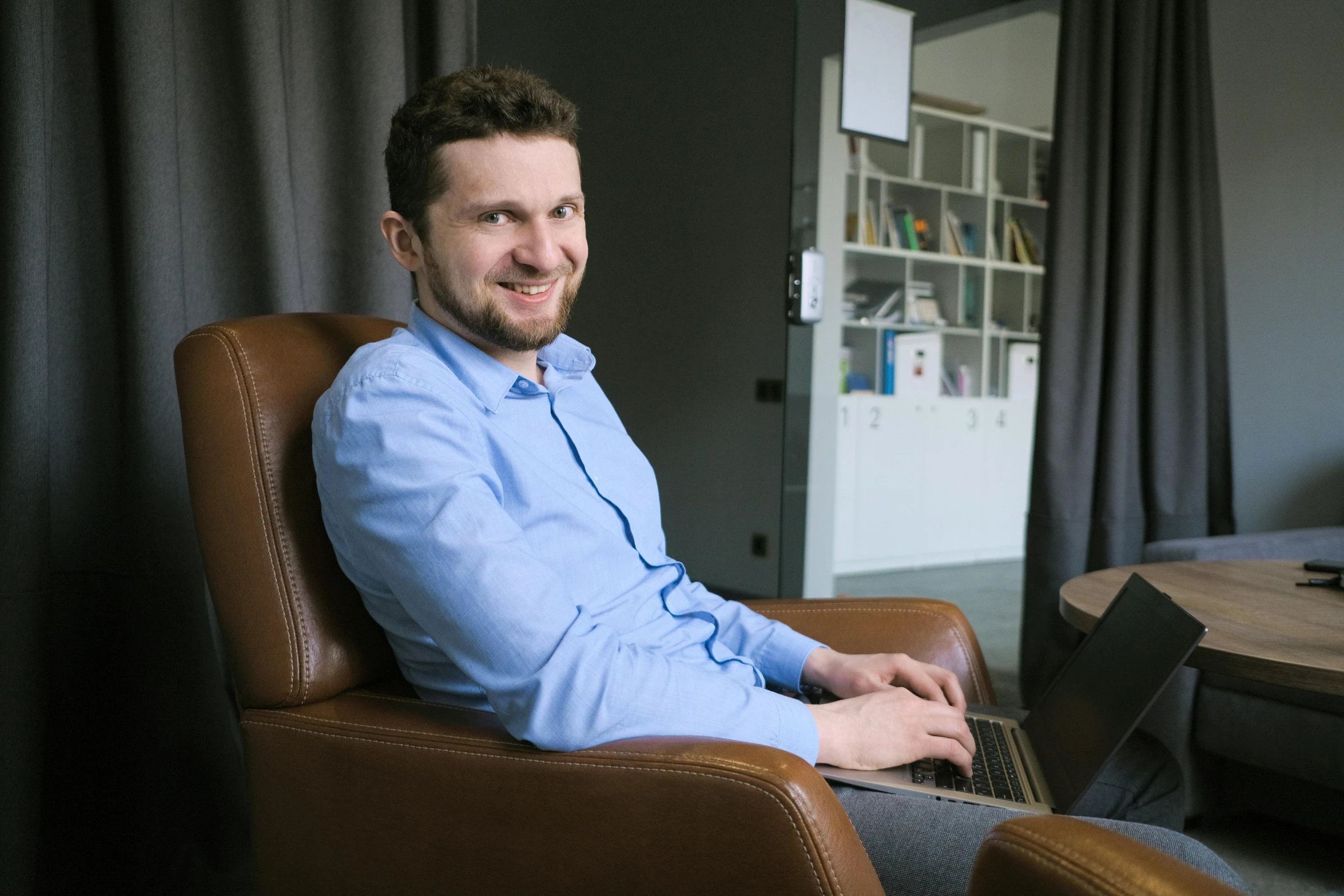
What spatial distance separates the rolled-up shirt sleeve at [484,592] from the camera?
0.91 m

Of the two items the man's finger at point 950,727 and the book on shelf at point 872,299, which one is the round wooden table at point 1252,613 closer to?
the man's finger at point 950,727

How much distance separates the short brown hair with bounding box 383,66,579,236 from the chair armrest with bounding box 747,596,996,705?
0.76 m

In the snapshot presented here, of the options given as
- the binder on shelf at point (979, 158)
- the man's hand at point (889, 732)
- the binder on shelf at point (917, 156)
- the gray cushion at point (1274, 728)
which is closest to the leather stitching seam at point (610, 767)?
the man's hand at point (889, 732)

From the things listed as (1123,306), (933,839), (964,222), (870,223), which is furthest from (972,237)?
(933,839)

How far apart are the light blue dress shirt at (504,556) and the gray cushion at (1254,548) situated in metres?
1.29

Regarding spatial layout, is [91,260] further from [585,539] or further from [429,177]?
[585,539]

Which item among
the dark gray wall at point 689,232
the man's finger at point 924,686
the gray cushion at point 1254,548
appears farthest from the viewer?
the dark gray wall at point 689,232

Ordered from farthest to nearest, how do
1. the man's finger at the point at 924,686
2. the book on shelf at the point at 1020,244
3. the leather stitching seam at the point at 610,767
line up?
the book on shelf at the point at 1020,244 < the man's finger at the point at 924,686 < the leather stitching seam at the point at 610,767

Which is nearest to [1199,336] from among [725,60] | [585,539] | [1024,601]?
[1024,601]

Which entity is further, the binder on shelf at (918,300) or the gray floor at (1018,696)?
the binder on shelf at (918,300)

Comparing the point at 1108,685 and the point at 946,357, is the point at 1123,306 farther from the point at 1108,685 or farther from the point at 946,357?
the point at 946,357

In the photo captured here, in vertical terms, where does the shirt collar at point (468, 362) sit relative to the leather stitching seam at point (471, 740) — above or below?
above

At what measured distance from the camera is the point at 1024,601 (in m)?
3.08

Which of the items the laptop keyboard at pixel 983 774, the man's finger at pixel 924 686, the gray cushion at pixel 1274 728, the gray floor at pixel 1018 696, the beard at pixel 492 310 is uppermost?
the beard at pixel 492 310
